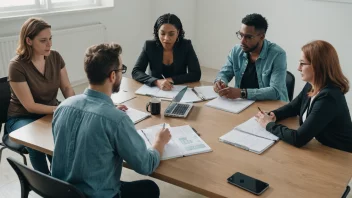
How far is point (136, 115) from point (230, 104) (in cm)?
61

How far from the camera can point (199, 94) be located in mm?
2408

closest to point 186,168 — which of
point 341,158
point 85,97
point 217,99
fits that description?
point 85,97

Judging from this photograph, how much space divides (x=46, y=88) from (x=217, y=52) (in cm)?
336

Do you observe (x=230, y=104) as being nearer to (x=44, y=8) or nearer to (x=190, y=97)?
(x=190, y=97)


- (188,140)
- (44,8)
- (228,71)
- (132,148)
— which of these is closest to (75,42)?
(44,8)

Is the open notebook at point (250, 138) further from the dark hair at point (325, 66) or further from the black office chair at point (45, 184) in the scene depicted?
the black office chair at point (45, 184)

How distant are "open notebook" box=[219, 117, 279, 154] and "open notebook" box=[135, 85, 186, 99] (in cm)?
64

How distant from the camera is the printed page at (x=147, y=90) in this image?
7.97 ft

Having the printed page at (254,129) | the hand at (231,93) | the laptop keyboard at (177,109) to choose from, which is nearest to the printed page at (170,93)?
the laptop keyboard at (177,109)

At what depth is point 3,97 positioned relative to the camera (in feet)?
7.65

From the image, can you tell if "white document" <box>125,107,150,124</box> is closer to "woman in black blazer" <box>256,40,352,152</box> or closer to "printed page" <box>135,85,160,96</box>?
"printed page" <box>135,85,160,96</box>

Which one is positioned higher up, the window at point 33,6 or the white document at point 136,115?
the window at point 33,6

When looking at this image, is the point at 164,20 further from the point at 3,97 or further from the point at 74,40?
the point at 74,40

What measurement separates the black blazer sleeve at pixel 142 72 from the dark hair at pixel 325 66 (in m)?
1.17
